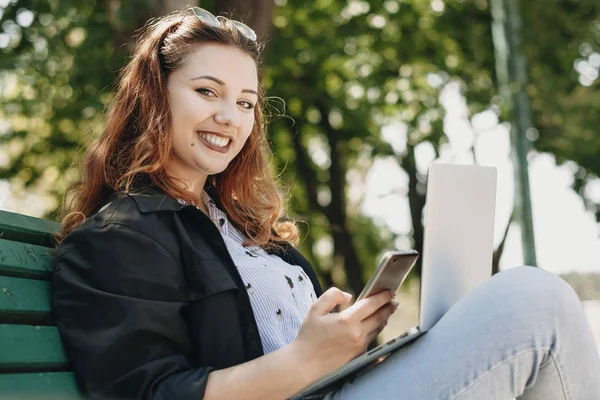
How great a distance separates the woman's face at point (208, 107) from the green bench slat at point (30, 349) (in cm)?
72

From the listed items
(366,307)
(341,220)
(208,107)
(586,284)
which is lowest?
(586,284)

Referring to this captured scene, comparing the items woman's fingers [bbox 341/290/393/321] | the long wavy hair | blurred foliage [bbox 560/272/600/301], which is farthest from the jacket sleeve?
blurred foliage [bbox 560/272/600/301]

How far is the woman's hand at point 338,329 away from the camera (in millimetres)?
1945

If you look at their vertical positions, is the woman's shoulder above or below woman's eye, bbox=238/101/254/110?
below

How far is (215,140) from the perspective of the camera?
2.66m

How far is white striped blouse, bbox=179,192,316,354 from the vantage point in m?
2.45

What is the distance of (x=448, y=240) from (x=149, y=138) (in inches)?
38.0

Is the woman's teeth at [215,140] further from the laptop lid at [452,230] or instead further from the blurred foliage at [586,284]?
the blurred foliage at [586,284]

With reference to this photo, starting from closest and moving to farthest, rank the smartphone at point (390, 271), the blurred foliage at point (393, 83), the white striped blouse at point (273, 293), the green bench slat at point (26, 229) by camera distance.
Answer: the smartphone at point (390, 271), the green bench slat at point (26, 229), the white striped blouse at point (273, 293), the blurred foliage at point (393, 83)

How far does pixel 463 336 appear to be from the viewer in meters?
1.99

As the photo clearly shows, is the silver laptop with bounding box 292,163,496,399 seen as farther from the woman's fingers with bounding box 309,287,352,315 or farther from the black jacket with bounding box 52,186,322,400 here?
the black jacket with bounding box 52,186,322,400

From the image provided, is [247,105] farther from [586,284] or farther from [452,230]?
[586,284]

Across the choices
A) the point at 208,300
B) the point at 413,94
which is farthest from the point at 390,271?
the point at 413,94

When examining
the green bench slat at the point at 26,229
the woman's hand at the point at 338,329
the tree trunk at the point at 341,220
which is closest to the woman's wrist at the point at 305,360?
the woman's hand at the point at 338,329
